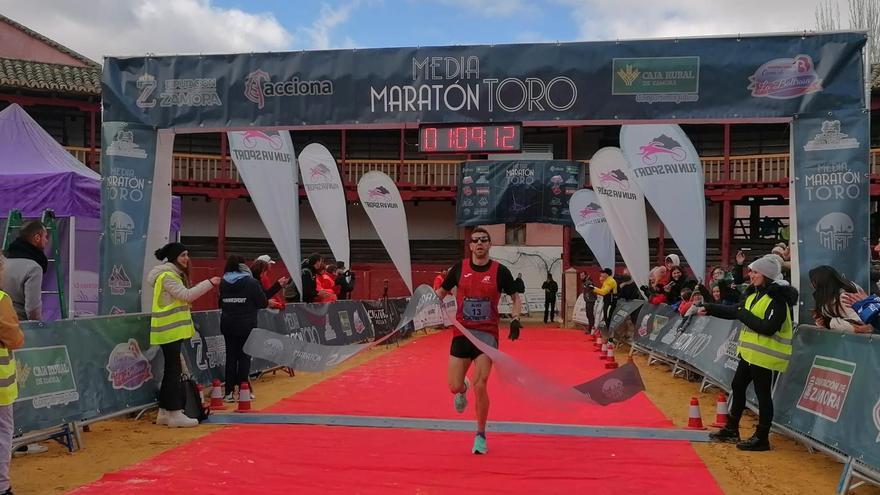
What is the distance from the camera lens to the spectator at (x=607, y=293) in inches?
765

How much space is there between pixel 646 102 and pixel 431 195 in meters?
22.9

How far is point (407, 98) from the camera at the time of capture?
356 inches

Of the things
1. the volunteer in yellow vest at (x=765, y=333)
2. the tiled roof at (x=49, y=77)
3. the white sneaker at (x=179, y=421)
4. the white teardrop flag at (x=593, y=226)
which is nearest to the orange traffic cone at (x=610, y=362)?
the volunteer in yellow vest at (x=765, y=333)

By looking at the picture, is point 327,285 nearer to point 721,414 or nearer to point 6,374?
point 721,414

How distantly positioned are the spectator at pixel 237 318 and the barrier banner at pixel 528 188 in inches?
709

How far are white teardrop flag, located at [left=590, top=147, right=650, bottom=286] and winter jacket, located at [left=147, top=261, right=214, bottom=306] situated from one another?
11.2 m

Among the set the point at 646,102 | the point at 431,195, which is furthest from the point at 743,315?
the point at 431,195

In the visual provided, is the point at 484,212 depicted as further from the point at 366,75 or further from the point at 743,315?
the point at 743,315

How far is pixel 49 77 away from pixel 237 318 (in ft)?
81.0

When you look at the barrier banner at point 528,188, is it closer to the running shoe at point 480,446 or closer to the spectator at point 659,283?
the spectator at point 659,283

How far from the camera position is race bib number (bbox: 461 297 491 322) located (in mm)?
6801

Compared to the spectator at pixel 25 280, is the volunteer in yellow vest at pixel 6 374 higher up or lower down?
lower down

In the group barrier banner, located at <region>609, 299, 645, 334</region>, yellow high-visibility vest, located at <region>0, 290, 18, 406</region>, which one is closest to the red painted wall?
barrier banner, located at <region>609, 299, 645, 334</region>

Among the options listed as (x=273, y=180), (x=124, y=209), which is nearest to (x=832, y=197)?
(x=124, y=209)
